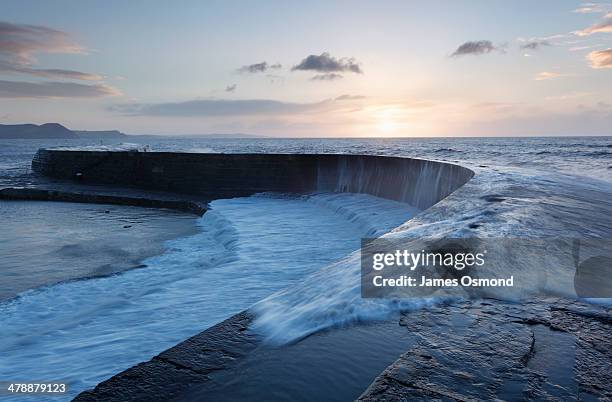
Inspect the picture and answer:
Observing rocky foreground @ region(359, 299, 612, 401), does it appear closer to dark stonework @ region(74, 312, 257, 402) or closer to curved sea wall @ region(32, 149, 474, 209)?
dark stonework @ region(74, 312, 257, 402)

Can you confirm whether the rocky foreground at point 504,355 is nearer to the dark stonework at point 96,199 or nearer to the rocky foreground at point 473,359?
the rocky foreground at point 473,359

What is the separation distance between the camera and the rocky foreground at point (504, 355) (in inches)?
71.5

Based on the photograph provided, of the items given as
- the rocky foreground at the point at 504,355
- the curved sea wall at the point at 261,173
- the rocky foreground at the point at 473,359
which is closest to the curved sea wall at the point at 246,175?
the curved sea wall at the point at 261,173

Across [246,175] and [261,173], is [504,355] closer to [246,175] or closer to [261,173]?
[261,173]

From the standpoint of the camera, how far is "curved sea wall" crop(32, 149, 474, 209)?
1158 centimetres

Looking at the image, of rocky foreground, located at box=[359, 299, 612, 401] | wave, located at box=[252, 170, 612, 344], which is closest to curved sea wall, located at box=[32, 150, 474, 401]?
wave, located at box=[252, 170, 612, 344]

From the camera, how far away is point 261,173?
1612 cm

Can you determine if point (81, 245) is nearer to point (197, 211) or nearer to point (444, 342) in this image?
point (197, 211)

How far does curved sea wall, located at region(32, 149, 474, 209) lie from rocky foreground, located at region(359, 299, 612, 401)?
304 inches

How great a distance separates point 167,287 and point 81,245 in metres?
3.36

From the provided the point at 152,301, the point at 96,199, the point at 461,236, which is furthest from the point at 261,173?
the point at 461,236

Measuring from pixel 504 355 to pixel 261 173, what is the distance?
14.3 meters

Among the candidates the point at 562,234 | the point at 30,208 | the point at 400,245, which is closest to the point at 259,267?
the point at 400,245

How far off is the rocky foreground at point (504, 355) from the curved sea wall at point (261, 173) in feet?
25.3
